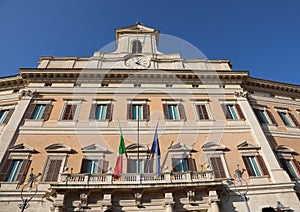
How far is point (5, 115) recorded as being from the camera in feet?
48.5

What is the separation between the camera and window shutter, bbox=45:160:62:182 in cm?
1123

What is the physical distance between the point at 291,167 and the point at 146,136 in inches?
351

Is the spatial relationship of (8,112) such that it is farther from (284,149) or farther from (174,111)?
(284,149)

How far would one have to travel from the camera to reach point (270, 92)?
719 inches

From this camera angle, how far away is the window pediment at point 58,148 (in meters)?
12.3

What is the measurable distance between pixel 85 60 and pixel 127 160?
33.3ft

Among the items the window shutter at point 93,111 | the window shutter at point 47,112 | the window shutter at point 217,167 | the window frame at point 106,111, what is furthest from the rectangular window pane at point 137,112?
the window shutter at point 47,112

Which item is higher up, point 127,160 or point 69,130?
point 69,130

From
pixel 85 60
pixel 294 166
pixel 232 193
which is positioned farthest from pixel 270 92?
pixel 85 60

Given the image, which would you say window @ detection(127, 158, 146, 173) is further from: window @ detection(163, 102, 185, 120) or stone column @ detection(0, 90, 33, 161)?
stone column @ detection(0, 90, 33, 161)

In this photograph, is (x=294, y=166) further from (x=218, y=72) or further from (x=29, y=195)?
(x=29, y=195)

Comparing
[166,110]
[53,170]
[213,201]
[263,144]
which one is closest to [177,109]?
[166,110]

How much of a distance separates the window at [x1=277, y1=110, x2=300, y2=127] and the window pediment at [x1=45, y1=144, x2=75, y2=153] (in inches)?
595

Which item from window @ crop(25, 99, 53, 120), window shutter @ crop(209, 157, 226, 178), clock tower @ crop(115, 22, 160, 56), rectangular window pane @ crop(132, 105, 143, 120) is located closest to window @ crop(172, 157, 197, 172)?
window shutter @ crop(209, 157, 226, 178)
